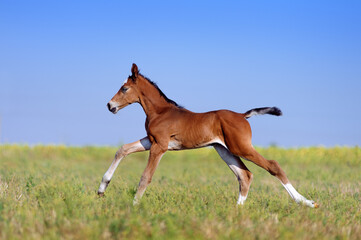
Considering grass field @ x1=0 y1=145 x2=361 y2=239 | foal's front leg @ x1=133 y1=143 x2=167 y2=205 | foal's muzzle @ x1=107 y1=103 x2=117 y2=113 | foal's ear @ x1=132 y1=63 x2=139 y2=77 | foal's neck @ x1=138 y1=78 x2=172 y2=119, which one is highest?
foal's ear @ x1=132 y1=63 x2=139 y2=77

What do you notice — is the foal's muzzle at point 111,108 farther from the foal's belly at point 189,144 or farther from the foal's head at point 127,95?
the foal's belly at point 189,144

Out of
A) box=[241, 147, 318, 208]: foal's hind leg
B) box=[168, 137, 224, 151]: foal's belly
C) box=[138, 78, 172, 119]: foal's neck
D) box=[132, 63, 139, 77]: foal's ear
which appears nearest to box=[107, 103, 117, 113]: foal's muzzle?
box=[138, 78, 172, 119]: foal's neck

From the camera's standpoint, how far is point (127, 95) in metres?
8.75

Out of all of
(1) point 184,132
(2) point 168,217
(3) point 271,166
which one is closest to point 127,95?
(1) point 184,132

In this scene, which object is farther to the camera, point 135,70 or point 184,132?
point 135,70

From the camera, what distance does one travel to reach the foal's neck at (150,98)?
28.4 ft

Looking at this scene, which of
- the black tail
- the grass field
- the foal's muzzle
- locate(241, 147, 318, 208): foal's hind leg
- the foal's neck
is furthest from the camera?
the foal's muzzle

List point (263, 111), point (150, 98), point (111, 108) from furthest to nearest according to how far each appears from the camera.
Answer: point (111, 108), point (150, 98), point (263, 111)

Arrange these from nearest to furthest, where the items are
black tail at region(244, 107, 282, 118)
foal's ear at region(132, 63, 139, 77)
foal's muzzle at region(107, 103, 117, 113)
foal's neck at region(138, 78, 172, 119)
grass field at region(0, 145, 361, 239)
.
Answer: grass field at region(0, 145, 361, 239)
black tail at region(244, 107, 282, 118)
foal's ear at region(132, 63, 139, 77)
foal's neck at region(138, 78, 172, 119)
foal's muzzle at region(107, 103, 117, 113)

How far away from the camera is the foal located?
26.2ft

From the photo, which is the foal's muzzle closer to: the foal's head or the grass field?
the foal's head

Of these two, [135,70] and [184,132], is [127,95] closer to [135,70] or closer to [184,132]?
[135,70]

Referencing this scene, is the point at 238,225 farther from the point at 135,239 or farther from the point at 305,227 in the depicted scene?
the point at 135,239

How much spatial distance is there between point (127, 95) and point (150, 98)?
492 mm
